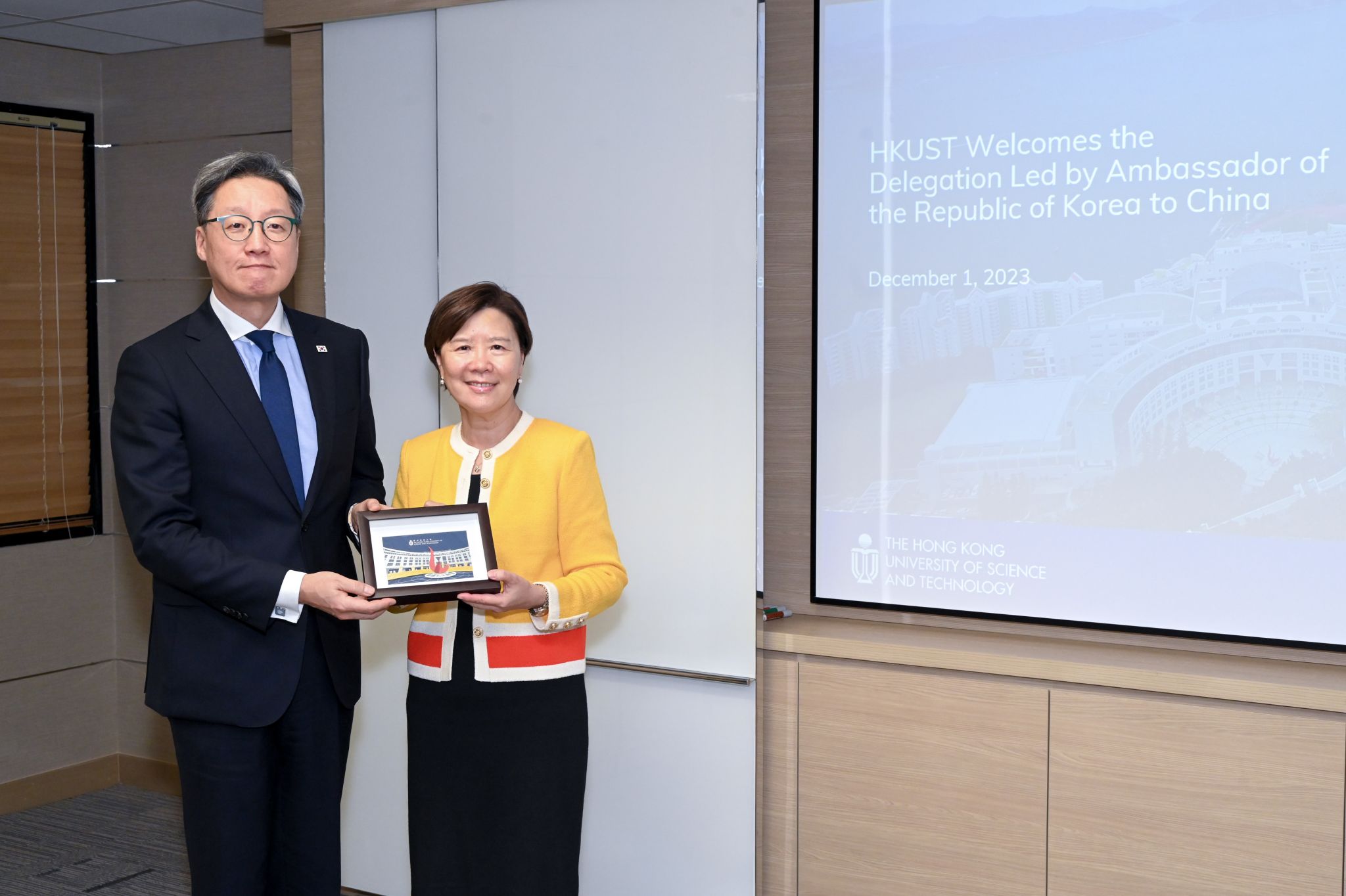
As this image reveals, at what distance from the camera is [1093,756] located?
9.85 feet

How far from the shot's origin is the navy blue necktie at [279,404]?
239cm

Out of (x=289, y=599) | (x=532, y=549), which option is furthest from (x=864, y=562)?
(x=289, y=599)

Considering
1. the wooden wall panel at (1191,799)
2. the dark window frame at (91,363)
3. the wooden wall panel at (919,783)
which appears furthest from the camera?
the dark window frame at (91,363)

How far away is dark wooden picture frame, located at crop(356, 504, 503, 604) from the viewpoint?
91.8 inches

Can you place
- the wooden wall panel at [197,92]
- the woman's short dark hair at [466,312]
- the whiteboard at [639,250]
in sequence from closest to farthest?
the woman's short dark hair at [466,312]
the whiteboard at [639,250]
the wooden wall panel at [197,92]

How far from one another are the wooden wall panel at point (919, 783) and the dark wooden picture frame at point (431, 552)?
1.29 metres

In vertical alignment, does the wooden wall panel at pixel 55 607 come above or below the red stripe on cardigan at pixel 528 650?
below

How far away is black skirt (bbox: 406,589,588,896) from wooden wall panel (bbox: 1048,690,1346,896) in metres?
1.31

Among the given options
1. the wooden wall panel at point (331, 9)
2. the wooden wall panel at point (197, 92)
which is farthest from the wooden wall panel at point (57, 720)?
the wooden wall panel at point (331, 9)

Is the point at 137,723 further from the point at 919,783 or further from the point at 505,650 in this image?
A: the point at 919,783

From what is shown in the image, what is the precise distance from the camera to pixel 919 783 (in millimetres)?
3203

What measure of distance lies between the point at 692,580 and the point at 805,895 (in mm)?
963

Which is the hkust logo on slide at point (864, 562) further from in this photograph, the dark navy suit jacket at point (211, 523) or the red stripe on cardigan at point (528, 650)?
the dark navy suit jacket at point (211, 523)

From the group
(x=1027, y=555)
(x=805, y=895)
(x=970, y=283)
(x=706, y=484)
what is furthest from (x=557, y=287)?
(x=805, y=895)
